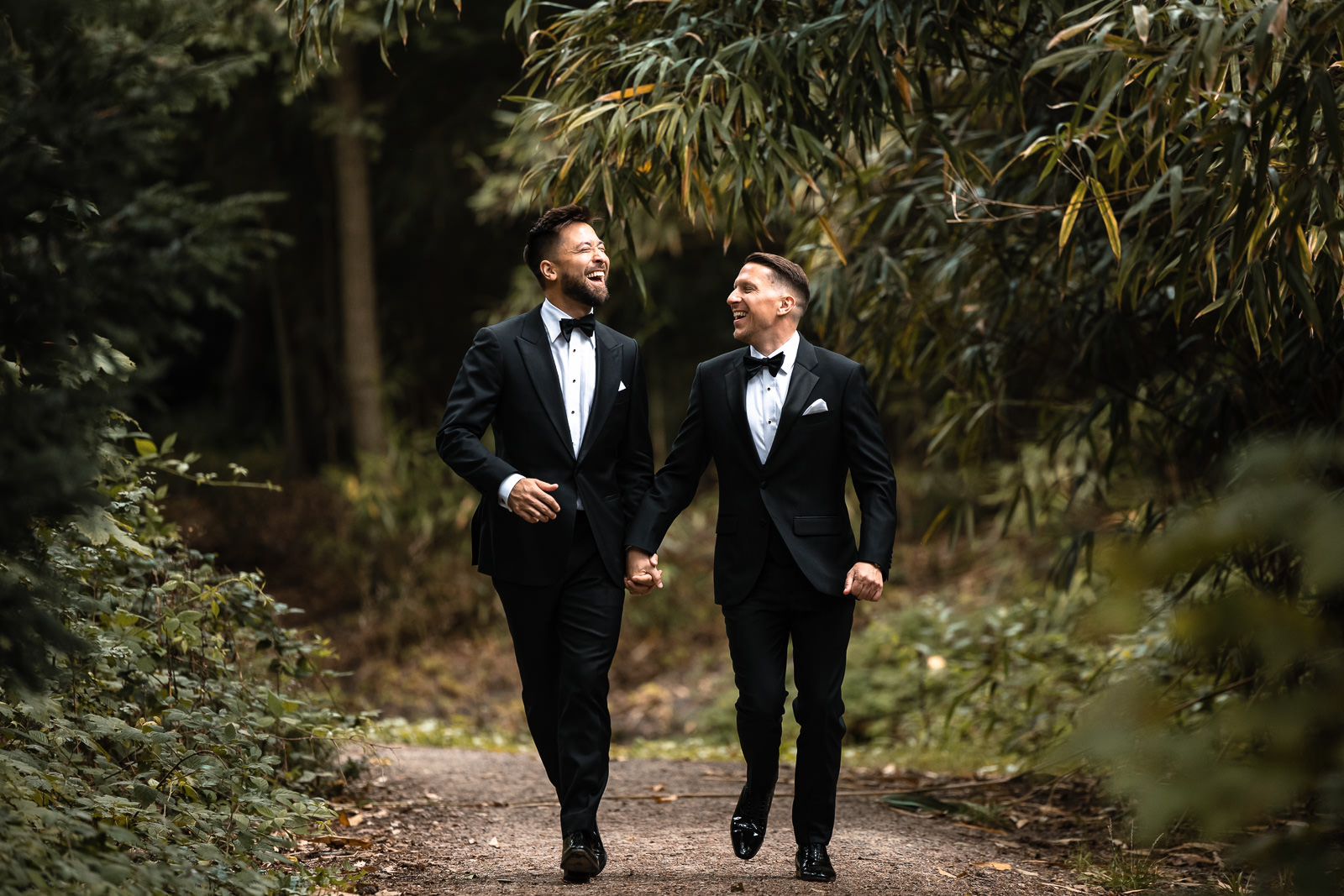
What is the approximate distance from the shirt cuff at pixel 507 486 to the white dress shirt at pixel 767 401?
686 mm

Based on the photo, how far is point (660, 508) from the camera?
11.4ft

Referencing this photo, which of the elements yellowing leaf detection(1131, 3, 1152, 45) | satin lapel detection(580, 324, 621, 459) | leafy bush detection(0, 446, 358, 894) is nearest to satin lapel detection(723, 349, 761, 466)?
satin lapel detection(580, 324, 621, 459)

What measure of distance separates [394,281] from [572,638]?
10.7m

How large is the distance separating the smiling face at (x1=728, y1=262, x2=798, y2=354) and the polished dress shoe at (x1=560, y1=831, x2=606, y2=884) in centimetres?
146

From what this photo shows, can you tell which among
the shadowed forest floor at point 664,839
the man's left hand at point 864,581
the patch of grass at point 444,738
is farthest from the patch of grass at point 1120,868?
the patch of grass at point 444,738

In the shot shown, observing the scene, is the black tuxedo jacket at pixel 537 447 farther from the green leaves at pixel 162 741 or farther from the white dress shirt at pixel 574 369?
the green leaves at pixel 162 741

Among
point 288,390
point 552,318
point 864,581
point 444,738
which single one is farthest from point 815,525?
point 288,390

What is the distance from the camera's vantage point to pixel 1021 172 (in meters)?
4.71

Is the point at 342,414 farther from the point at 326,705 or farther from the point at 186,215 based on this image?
the point at 326,705

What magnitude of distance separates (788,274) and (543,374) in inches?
30.3

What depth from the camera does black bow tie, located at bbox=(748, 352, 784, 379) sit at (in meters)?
3.42

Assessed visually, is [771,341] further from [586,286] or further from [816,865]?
[816,865]

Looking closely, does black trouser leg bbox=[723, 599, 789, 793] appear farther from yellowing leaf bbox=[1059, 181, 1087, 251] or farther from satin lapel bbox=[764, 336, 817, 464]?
yellowing leaf bbox=[1059, 181, 1087, 251]

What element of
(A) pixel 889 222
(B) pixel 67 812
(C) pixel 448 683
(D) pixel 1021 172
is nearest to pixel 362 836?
(B) pixel 67 812
